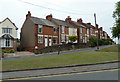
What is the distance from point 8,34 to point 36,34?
22.7 feet

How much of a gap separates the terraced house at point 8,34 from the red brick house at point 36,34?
391 cm

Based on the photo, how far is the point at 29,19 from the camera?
4138 cm

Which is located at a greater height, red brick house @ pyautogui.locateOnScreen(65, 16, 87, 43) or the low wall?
red brick house @ pyautogui.locateOnScreen(65, 16, 87, 43)

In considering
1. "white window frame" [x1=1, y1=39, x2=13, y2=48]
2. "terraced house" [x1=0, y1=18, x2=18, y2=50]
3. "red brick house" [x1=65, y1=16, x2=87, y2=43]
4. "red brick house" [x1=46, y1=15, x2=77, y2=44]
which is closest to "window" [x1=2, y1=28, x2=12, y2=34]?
"terraced house" [x1=0, y1=18, x2=18, y2=50]

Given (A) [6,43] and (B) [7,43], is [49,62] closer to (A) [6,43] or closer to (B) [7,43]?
(A) [6,43]

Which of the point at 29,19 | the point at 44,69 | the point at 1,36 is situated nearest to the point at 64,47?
the point at 29,19

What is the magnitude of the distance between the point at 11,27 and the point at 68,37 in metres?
17.6

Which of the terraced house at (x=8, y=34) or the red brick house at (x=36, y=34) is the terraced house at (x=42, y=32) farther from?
the terraced house at (x=8, y=34)

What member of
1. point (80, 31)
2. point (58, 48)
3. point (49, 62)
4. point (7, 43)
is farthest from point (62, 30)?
point (49, 62)

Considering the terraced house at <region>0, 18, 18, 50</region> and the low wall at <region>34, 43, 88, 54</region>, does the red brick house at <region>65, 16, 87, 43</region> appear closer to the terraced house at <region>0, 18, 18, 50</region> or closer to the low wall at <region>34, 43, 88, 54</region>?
the low wall at <region>34, 43, 88, 54</region>

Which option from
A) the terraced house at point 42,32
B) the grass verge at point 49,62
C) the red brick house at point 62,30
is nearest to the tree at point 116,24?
the terraced house at point 42,32

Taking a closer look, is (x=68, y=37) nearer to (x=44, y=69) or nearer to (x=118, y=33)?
(x=118, y=33)

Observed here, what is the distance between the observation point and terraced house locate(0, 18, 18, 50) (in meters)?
36.7

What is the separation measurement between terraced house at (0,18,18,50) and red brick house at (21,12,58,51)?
3.91 metres
